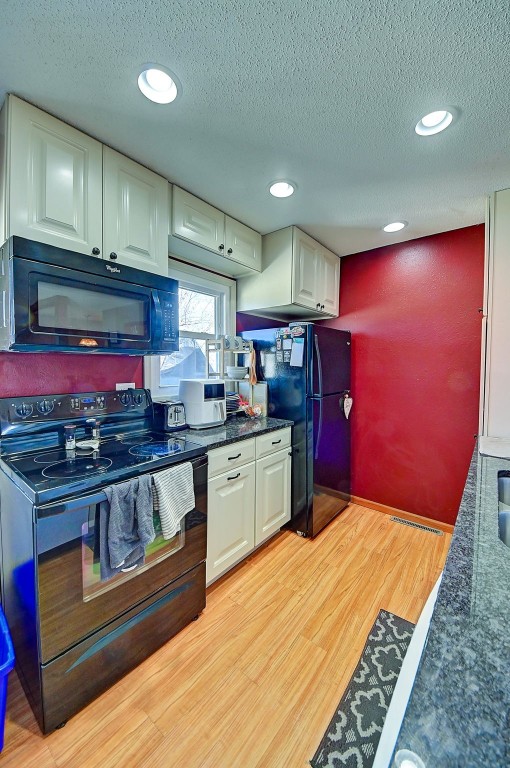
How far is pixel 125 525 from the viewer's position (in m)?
1.21

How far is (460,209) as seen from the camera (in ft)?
6.73

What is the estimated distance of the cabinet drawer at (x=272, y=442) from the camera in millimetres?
2027

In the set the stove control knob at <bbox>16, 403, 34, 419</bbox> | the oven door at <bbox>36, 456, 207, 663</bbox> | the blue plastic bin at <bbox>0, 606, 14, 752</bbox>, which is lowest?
the blue plastic bin at <bbox>0, 606, 14, 752</bbox>

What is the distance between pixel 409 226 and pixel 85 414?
2.53m

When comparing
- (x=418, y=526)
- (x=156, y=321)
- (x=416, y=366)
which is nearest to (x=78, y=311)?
(x=156, y=321)

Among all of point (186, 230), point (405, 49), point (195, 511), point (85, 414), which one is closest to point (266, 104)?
point (405, 49)

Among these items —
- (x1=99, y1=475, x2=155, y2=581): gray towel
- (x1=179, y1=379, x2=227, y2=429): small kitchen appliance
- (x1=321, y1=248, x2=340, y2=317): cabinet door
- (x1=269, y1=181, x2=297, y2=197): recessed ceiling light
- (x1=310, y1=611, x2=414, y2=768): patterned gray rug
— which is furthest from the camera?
(x1=321, y1=248, x2=340, y2=317): cabinet door

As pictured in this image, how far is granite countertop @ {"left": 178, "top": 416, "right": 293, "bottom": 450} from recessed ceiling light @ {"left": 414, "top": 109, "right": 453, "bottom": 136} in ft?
5.63

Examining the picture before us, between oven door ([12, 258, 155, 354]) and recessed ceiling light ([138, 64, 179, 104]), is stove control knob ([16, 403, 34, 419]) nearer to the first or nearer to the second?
oven door ([12, 258, 155, 354])

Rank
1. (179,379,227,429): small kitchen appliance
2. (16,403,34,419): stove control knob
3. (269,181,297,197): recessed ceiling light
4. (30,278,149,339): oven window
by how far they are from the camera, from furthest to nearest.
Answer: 1. (179,379,227,429): small kitchen appliance
2. (269,181,297,197): recessed ceiling light
3. (16,403,34,419): stove control knob
4. (30,278,149,339): oven window

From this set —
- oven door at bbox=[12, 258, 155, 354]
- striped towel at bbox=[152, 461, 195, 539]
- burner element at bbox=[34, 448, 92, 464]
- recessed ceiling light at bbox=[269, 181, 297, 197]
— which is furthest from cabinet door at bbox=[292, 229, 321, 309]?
burner element at bbox=[34, 448, 92, 464]

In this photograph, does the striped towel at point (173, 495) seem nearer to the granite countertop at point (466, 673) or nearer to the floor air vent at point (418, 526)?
the granite countertop at point (466, 673)

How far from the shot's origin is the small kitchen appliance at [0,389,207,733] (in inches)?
42.0

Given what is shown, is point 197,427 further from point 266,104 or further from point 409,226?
point 409,226
